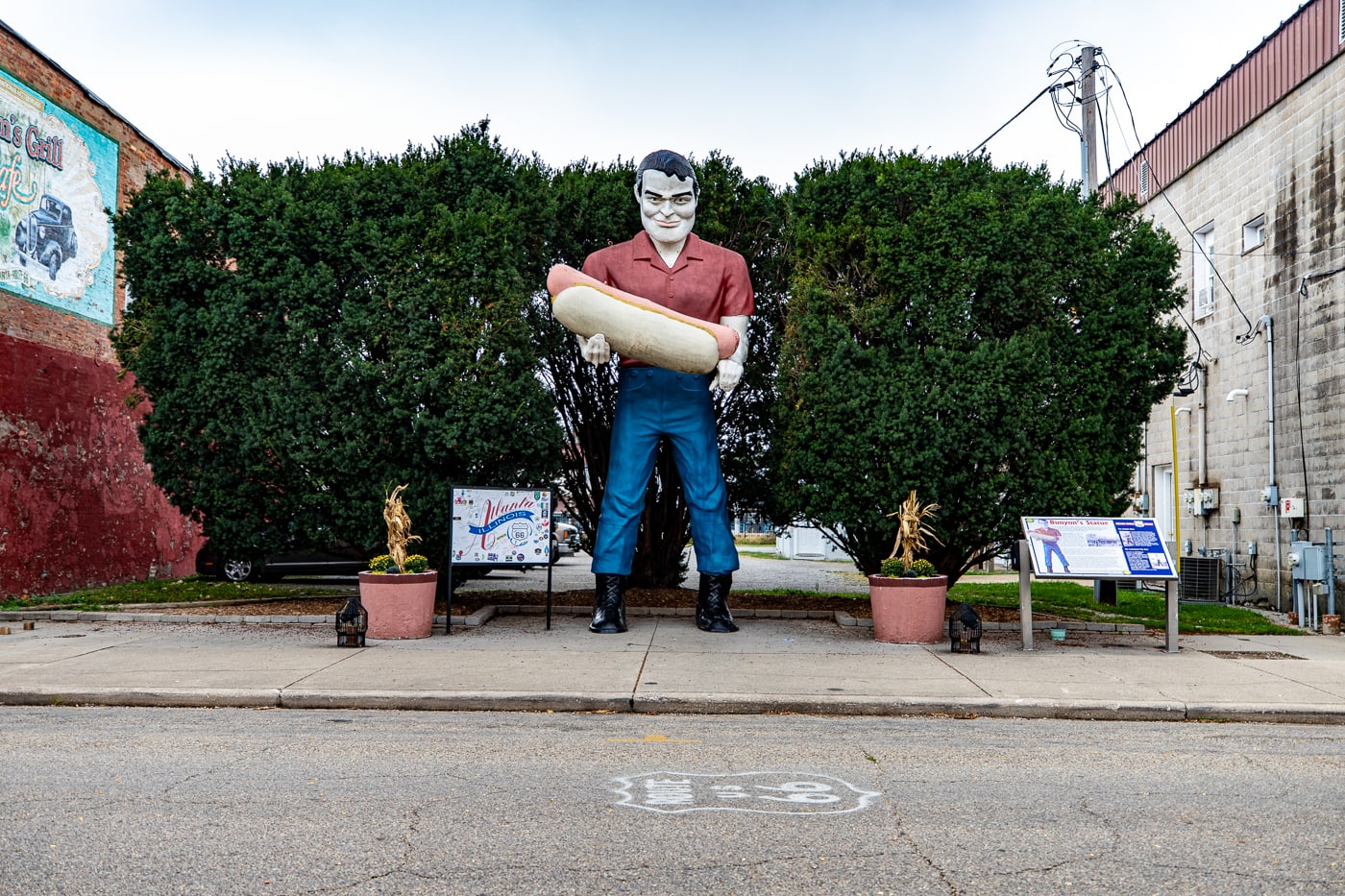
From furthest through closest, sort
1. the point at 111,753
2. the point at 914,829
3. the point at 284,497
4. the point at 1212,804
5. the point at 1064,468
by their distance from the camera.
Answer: the point at 284,497
the point at 1064,468
the point at 111,753
the point at 1212,804
the point at 914,829

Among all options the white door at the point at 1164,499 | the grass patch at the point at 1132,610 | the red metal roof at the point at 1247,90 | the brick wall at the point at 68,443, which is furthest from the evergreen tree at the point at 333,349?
the white door at the point at 1164,499

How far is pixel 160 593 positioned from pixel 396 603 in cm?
597

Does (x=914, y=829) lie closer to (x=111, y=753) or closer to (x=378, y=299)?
(x=111, y=753)

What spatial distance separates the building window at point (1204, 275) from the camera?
1747cm

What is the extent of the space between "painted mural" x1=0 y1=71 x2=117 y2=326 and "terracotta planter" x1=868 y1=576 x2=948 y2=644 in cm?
1188

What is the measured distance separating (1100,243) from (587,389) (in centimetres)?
652

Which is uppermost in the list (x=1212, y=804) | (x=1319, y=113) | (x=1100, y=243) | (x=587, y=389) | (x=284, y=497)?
(x=1319, y=113)

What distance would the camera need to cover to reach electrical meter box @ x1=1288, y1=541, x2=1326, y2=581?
12.7 meters

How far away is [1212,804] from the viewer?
498 centimetres

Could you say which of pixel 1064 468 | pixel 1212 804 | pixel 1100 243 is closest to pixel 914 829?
pixel 1212 804

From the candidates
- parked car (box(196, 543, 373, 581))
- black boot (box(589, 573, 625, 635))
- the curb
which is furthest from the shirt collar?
parked car (box(196, 543, 373, 581))

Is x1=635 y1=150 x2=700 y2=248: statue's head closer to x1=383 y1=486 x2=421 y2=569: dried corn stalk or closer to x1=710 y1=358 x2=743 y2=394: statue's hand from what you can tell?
x1=710 y1=358 x2=743 y2=394: statue's hand

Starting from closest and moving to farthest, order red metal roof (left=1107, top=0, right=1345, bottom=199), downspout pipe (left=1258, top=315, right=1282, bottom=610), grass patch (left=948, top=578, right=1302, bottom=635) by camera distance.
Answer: grass patch (left=948, top=578, right=1302, bottom=635) < red metal roof (left=1107, top=0, right=1345, bottom=199) < downspout pipe (left=1258, top=315, right=1282, bottom=610)

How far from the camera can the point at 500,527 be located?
11.2 meters
